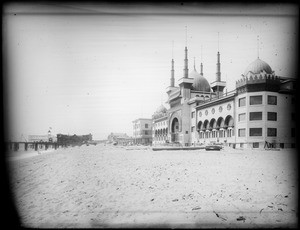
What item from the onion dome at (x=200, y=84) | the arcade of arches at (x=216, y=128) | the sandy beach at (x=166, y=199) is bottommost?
the sandy beach at (x=166, y=199)

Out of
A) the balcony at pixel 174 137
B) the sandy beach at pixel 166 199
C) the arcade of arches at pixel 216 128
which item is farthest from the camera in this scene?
the balcony at pixel 174 137

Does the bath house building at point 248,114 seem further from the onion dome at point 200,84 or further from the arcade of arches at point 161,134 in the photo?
the arcade of arches at point 161,134

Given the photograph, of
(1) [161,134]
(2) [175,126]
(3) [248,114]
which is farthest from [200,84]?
(3) [248,114]

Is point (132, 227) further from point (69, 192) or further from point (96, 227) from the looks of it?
point (69, 192)

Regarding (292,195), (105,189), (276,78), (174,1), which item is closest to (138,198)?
(105,189)

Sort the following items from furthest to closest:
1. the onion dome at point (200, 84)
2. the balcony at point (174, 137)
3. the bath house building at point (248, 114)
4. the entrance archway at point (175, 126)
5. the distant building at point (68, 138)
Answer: the entrance archway at point (175, 126), the onion dome at point (200, 84), the balcony at point (174, 137), the distant building at point (68, 138), the bath house building at point (248, 114)

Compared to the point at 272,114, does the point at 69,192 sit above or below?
below

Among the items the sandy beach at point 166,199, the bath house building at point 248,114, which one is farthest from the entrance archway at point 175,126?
the sandy beach at point 166,199

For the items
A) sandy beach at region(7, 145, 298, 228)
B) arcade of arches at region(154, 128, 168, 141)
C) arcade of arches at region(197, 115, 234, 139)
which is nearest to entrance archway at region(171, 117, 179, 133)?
arcade of arches at region(154, 128, 168, 141)
